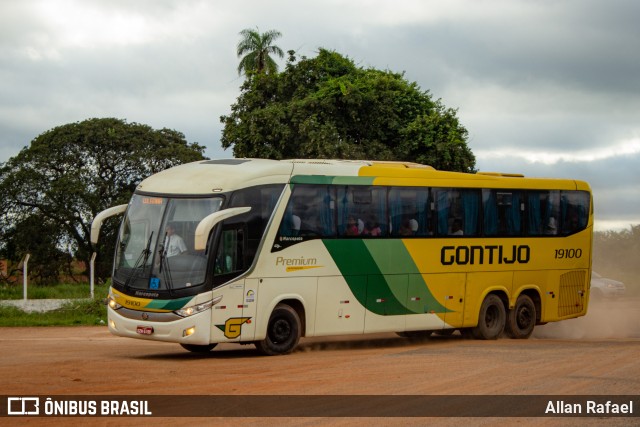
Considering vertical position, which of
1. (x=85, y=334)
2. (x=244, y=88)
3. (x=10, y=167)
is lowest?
(x=85, y=334)

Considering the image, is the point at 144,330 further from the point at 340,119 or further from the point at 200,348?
the point at 340,119

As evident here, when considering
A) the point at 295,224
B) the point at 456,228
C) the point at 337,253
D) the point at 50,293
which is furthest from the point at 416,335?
the point at 50,293

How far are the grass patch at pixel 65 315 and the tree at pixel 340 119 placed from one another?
522 inches

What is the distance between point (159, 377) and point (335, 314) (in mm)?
5704

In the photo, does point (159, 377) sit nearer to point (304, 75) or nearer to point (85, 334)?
point (85, 334)

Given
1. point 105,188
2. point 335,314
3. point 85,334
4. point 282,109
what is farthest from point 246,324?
point 105,188

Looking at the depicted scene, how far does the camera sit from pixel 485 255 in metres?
23.7

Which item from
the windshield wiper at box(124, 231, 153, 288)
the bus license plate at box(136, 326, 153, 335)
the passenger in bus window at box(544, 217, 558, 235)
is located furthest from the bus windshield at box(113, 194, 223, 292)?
the passenger in bus window at box(544, 217, 558, 235)

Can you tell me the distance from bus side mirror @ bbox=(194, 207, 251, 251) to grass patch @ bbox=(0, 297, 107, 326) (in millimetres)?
12795

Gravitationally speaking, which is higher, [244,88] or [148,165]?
[244,88]

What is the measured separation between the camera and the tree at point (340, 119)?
145 feet

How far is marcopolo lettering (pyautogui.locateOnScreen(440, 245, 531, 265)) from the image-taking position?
75.2 ft

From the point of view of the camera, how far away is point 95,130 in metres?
55.5

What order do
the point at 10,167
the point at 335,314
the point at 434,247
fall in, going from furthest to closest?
the point at 10,167, the point at 434,247, the point at 335,314
